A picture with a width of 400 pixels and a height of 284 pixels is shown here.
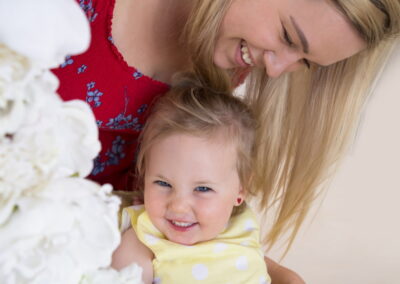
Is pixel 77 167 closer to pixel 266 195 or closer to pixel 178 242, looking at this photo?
pixel 178 242

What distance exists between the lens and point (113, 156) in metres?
1.10

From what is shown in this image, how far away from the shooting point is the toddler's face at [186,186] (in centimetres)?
91

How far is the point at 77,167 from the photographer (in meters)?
0.41

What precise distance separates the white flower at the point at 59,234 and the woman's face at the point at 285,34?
550mm

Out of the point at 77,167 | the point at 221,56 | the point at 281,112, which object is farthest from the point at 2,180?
the point at 281,112

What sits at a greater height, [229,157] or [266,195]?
[229,157]

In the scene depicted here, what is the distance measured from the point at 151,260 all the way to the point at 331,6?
48 cm

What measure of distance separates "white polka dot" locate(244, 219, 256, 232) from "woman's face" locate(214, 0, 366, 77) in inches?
10.8

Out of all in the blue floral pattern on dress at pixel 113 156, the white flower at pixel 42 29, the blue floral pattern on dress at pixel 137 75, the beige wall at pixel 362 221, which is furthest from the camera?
the beige wall at pixel 362 221

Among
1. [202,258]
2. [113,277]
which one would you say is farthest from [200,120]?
[113,277]

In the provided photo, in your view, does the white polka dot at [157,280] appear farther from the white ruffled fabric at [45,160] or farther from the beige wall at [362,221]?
the beige wall at [362,221]

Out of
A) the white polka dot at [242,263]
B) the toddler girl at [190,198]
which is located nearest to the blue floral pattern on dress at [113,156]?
the toddler girl at [190,198]

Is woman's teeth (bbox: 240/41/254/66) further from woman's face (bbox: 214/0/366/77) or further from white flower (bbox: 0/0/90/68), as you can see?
white flower (bbox: 0/0/90/68)

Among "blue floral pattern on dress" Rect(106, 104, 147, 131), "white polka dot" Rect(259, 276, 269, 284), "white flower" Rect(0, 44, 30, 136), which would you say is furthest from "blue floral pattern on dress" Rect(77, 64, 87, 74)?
"white flower" Rect(0, 44, 30, 136)
